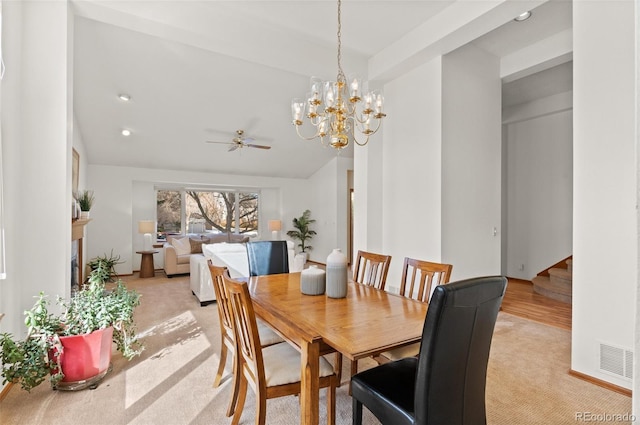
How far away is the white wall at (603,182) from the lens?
215cm

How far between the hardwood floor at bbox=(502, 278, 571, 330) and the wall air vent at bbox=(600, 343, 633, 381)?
3.83 ft

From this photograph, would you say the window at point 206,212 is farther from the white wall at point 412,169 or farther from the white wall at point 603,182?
the white wall at point 603,182

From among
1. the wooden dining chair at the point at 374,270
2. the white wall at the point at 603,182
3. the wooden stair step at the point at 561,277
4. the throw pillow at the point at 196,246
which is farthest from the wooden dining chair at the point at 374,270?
the throw pillow at the point at 196,246

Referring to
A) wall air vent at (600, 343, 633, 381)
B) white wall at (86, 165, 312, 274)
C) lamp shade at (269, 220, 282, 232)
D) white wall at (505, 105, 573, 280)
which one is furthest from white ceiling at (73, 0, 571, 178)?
wall air vent at (600, 343, 633, 381)

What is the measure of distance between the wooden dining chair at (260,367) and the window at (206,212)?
6678 millimetres

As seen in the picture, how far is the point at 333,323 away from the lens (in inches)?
60.9

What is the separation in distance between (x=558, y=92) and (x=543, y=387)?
4.73 meters

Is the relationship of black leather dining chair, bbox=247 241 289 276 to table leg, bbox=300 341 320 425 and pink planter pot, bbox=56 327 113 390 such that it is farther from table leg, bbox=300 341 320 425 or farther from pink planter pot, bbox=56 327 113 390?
table leg, bbox=300 341 320 425

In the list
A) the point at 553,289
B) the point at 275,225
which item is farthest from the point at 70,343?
the point at 275,225

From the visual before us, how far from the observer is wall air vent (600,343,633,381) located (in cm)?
216

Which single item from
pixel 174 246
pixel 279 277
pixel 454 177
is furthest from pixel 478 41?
pixel 174 246

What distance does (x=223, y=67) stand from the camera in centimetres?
423

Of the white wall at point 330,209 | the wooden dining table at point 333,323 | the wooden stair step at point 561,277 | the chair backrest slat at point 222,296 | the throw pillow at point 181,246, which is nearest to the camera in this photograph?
the wooden dining table at point 333,323

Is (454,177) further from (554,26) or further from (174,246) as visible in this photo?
(174,246)
